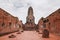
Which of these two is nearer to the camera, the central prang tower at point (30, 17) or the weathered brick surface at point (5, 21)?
the weathered brick surface at point (5, 21)

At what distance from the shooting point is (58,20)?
18719 mm

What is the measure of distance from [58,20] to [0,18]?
9.21 metres

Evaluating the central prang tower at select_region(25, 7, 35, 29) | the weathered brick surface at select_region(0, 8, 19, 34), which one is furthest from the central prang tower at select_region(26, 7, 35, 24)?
the weathered brick surface at select_region(0, 8, 19, 34)

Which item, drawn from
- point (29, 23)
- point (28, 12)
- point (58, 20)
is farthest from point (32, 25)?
point (58, 20)

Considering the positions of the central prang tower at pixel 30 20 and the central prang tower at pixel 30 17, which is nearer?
the central prang tower at pixel 30 20

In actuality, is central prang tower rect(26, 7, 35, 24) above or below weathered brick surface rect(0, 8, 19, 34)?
above

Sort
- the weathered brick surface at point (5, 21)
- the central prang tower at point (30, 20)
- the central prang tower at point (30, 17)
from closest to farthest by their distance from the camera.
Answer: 1. the weathered brick surface at point (5, 21)
2. the central prang tower at point (30, 20)
3. the central prang tower at point (30, 17)

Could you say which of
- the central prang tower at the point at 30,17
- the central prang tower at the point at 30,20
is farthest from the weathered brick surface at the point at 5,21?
the central prang tower at the point at 30,17

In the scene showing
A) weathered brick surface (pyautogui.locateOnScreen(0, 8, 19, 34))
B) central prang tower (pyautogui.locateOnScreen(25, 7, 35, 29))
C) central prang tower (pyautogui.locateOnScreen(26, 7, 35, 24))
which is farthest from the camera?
central prang tower (pyautogui.locateOnScreen(26, 7, 35, 24))

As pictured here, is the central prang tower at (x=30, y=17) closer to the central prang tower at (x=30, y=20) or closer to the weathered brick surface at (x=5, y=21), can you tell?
the central prang tower at (x=30, y=20)

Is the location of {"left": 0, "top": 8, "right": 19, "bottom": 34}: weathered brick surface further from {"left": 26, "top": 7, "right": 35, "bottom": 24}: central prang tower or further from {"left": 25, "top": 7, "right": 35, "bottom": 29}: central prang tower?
{"left": 26, "top": 7, "right": 35, "bottom": 24}: central prang tower

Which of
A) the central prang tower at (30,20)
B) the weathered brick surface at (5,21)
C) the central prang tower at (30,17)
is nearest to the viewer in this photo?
the weathered brick surface at (5,21)

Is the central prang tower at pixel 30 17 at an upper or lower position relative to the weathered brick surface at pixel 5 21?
upper

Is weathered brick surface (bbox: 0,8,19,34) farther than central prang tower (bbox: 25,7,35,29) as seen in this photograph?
No
